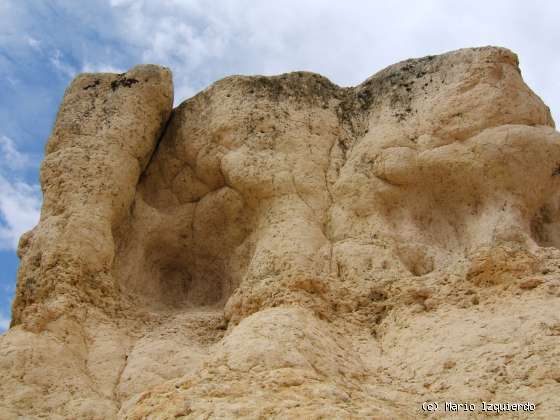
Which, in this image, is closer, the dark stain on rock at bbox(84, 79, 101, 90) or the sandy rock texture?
the sandy rock texture

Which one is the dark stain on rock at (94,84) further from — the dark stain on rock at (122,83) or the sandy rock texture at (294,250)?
the dark stain on rock at (122,83)

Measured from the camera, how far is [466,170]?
18.9 feet

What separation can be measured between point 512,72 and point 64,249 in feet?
12.4

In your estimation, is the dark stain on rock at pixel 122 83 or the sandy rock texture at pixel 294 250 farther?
the dark stain on rock at pixel 122 83

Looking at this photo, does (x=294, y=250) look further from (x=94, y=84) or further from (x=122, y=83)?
(x=94, y=84)

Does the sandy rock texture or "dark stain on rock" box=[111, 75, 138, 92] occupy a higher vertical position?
"dark stain on rock" box=[111, 75, 138, 92]

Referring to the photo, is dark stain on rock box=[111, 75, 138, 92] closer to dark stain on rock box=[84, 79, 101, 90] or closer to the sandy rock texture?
the sandy rock texture

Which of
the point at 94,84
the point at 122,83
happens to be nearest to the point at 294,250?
the point at 122,83

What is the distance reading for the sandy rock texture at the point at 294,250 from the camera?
3.91 metres

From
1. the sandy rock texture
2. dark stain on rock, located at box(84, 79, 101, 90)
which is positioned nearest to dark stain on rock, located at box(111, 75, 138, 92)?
the sandy rock texture

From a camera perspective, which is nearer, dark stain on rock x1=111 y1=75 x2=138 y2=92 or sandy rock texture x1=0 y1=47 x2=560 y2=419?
sandy rock texture x1=0 y1=47 x2=560 y2=419

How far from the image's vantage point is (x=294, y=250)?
5492 millimetres

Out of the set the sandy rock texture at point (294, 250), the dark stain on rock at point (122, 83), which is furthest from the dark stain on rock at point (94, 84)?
the dark stain on rock at point (122, 83)

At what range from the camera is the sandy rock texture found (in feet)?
12.8
